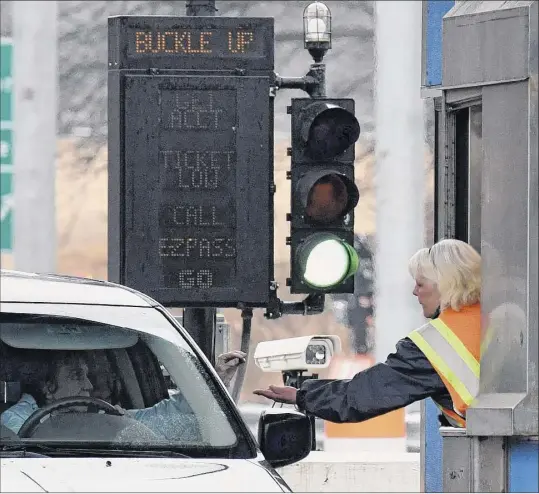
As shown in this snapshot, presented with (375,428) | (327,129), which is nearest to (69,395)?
(327,129)

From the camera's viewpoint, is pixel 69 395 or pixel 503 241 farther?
pixel 69 395

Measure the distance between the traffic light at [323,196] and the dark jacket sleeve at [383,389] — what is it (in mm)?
2484

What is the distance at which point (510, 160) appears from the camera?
17.4ft

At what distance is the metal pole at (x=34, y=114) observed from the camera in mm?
14477

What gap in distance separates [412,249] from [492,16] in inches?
357

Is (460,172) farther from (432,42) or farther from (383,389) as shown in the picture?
(383,389)

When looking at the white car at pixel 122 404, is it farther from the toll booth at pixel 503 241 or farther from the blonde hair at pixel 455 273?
the blonde hair at pixel 455 273

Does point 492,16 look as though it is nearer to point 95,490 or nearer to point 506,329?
point 506,329

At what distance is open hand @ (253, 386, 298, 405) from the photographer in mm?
6434

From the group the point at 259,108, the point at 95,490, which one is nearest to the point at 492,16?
the point at 95,490

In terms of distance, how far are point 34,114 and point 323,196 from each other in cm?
628

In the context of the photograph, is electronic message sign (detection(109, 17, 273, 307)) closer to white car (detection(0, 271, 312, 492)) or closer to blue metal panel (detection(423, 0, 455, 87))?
blue metal panel (detection(423, 0, 455, 87))

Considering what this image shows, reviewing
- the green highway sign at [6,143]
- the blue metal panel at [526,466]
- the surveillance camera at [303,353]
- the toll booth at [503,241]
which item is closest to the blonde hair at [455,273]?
the toll booth at [503,241]

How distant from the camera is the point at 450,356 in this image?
5.93 meters
